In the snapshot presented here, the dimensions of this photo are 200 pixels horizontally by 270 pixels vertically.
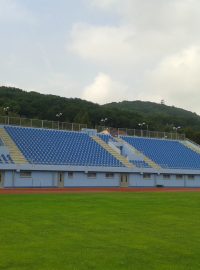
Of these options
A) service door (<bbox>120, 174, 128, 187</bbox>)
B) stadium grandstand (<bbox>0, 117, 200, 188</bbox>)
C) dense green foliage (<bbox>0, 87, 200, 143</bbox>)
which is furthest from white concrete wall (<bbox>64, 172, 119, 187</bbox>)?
dense green foliage (<bbox>0, 87, 200, 143</bbox>)

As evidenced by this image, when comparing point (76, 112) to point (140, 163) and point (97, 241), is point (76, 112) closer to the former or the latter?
point (140, 163)

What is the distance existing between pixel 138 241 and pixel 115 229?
2.31 metres

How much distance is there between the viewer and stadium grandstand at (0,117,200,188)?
1774 inches

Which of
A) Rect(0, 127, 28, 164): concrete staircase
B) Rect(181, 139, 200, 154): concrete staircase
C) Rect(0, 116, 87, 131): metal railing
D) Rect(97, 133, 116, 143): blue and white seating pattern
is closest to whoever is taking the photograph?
Rect(0, 127, 28, 164): concrete staircase

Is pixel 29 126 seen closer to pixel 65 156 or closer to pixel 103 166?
pixel 65 156

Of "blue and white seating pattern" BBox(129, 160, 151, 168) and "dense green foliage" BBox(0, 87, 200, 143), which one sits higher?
"dense green foliage" BBox(0, 87, 200, 143)

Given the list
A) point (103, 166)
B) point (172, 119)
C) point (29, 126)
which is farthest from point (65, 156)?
point (172, 119)

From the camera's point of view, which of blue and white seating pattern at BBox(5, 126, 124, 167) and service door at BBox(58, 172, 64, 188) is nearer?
service door at BBox(58, 172, 64, 188)

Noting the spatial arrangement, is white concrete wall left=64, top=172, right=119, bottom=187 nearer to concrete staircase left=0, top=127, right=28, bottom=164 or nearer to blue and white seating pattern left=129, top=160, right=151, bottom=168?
blue and white seating pattern left=129, top=160, right=151, bottom=168

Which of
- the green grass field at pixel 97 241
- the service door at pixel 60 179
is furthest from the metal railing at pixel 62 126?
the green grass field at pixel 97 241

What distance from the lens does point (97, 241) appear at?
1205cm

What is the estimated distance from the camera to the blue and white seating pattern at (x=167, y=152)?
2301 inches

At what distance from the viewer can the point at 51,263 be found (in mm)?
9281

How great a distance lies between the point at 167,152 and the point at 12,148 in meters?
26.1
